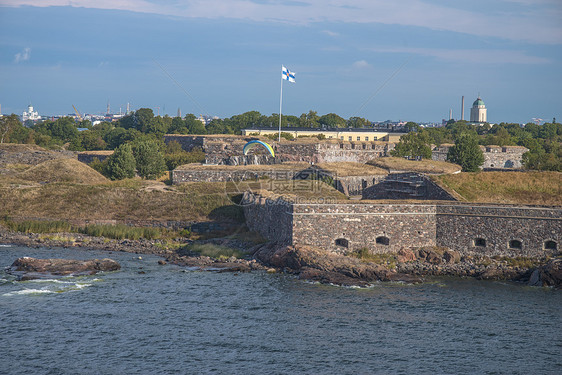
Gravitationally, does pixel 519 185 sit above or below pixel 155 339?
above

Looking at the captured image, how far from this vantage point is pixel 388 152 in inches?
3671

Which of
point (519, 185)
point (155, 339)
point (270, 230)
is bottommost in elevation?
point (155, 339)

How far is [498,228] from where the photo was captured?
46.4m

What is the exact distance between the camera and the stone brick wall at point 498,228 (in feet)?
150

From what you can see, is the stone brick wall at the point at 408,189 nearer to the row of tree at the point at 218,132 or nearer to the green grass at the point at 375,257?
the green grass at the point at 375,257

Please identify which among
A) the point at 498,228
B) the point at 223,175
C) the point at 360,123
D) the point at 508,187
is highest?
the point at 360,123

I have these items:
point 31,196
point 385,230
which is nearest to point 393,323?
point 385,230

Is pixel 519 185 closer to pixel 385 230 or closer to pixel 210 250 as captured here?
pixel 385 230

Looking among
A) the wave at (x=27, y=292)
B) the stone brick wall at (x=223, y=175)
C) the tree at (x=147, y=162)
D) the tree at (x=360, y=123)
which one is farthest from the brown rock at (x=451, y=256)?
the tree at (x=360, y=123)

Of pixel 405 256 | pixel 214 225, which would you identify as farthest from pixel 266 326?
pixel 214 225

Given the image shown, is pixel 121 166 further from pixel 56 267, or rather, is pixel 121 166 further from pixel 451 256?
pixel 451 256

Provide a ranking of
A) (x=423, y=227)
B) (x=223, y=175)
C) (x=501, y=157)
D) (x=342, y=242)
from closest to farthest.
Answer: (x=342, y=242) → (x=423, y=227) → (x=223, y=175) → (x=501, y=157)

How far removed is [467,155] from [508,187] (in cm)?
3184

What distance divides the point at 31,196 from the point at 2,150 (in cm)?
2342
